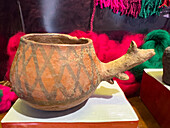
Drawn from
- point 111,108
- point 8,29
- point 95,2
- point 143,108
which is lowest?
point 143,108

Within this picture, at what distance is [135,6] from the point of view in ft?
3.70

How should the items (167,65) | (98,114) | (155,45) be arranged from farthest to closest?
(155,45), (167,65), (98,114)

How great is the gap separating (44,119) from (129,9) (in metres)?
0.91

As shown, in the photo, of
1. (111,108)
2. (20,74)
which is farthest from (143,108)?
(20,74)

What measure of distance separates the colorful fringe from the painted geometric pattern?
61cm

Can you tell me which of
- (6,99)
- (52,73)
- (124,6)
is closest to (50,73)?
(52,73)

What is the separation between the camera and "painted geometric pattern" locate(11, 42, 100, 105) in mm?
568

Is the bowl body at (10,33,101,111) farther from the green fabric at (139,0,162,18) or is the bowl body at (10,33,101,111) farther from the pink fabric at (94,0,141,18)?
the green fabric at (139,0,162,18)

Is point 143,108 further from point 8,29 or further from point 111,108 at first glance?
point 8,29

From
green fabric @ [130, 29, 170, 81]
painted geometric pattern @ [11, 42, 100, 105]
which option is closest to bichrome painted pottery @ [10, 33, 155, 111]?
painted geometric pattern @ [11, 42, 100, 105]

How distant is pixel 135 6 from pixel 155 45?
12.9 inches

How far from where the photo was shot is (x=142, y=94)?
119 cm

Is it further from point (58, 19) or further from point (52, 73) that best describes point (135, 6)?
point (52, 73)

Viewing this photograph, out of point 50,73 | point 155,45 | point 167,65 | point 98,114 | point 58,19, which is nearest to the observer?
point 50,73
